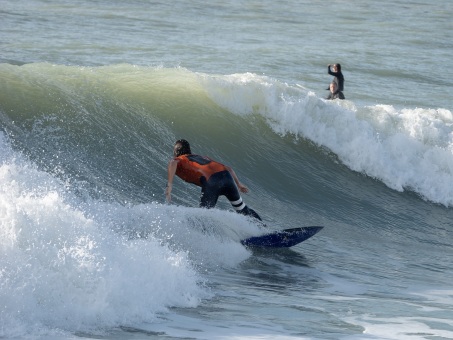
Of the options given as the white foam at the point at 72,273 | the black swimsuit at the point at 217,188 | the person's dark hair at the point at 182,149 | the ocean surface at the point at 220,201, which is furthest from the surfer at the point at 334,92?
the white foam at the point at 72,273

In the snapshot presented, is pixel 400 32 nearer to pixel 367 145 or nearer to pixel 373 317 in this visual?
pixel 367 145

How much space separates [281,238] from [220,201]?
6.09 feet

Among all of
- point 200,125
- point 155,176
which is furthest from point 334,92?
point 155,176

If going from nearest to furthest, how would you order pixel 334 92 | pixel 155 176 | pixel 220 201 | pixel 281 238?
pixel 281 238, pixel 220 201, pixel 155 176, pixel 334 92

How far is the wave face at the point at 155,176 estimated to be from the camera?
699 centimetres

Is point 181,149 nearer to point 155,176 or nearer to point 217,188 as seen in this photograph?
point 217,188

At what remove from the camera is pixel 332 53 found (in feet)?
92.5

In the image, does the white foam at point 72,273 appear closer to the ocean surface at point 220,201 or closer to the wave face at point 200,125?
the ocean surface at point 220,201

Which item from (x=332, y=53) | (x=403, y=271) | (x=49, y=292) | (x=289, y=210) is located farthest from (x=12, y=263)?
(x=332, y=53)

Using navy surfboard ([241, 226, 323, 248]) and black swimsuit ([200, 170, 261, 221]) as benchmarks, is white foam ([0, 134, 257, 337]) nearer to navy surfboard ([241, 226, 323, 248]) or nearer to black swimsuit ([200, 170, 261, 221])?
black swimsuit ([200, 170, 261, 221])

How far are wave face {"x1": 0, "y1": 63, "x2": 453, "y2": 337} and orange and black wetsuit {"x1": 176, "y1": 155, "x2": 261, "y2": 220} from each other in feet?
0.95

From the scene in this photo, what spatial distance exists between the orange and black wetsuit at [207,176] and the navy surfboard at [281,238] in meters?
0.57

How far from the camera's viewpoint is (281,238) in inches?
415

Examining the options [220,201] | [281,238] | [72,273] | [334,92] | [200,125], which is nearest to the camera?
[72,273]
